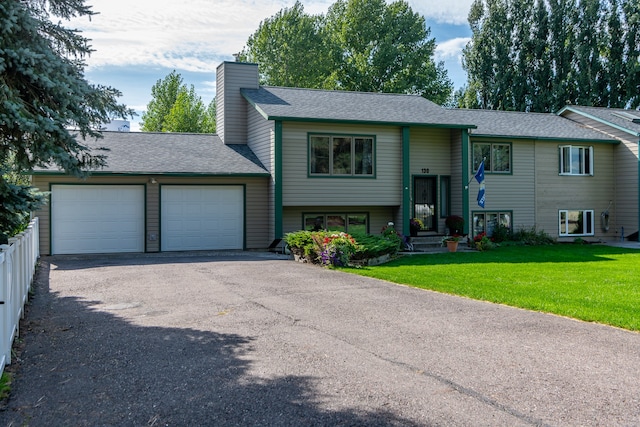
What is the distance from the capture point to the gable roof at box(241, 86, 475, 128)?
1897 cm

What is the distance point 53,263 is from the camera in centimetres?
1520

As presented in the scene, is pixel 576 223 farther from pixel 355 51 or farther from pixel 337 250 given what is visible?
pixel 355 51

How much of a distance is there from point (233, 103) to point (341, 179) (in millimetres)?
5614

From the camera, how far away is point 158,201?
18125mm

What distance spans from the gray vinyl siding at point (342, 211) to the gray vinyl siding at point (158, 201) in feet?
2.47

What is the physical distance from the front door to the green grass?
317 cm

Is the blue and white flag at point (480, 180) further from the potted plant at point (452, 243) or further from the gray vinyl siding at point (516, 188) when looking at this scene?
the potted plant at point (452, 243)

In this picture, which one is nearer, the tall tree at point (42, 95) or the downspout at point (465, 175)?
the tall tree at point (42, 95)

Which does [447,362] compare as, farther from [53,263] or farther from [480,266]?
[53,263]

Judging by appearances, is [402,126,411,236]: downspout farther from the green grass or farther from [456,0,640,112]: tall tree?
[456,0,640,112]: tall tree

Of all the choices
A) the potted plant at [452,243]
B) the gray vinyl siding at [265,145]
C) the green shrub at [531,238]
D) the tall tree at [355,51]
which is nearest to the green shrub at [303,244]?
the gray vinyl siding at [265,145]

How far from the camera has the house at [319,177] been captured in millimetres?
17859

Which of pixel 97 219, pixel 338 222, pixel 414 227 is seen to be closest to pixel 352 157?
pixel 338 222

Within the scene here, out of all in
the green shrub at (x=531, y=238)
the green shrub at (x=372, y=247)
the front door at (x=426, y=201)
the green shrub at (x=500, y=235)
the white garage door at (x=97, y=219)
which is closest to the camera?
the green shrub at (x=372, y=247)
